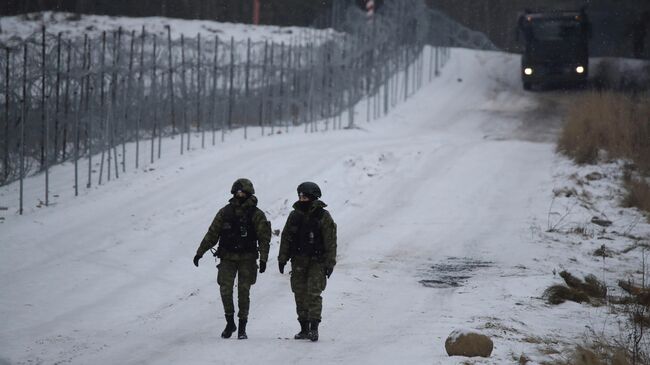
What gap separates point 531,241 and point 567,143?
8.21m

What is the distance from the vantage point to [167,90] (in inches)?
886

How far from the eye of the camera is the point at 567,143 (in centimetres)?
2223

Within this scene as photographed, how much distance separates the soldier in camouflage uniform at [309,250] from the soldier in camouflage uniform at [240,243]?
0.28 m

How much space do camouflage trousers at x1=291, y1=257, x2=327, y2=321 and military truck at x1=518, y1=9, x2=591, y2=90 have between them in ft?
92.0

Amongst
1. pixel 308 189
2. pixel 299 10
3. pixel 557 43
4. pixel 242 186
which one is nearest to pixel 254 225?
pixel 242 186

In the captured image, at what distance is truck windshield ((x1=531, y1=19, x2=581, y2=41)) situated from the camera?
34812mm

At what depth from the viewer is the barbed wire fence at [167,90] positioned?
1727 centimetres

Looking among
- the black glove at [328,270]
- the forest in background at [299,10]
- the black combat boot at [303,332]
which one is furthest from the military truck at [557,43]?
the black combat boot at [303,332]

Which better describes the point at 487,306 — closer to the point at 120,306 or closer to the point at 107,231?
the point at 120,306

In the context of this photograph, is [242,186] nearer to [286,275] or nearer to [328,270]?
[328,270]

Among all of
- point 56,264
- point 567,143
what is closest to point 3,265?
point 56,264

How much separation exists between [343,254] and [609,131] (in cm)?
1030

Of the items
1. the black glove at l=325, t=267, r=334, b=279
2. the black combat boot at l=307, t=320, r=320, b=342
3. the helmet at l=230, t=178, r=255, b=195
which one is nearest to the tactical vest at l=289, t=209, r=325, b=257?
the black glove at l=325, t=267, r=334, b=279

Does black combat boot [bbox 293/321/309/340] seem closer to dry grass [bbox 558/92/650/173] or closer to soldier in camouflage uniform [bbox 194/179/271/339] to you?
soldier in camouflage uniform [bbox 194/179/271/339]
